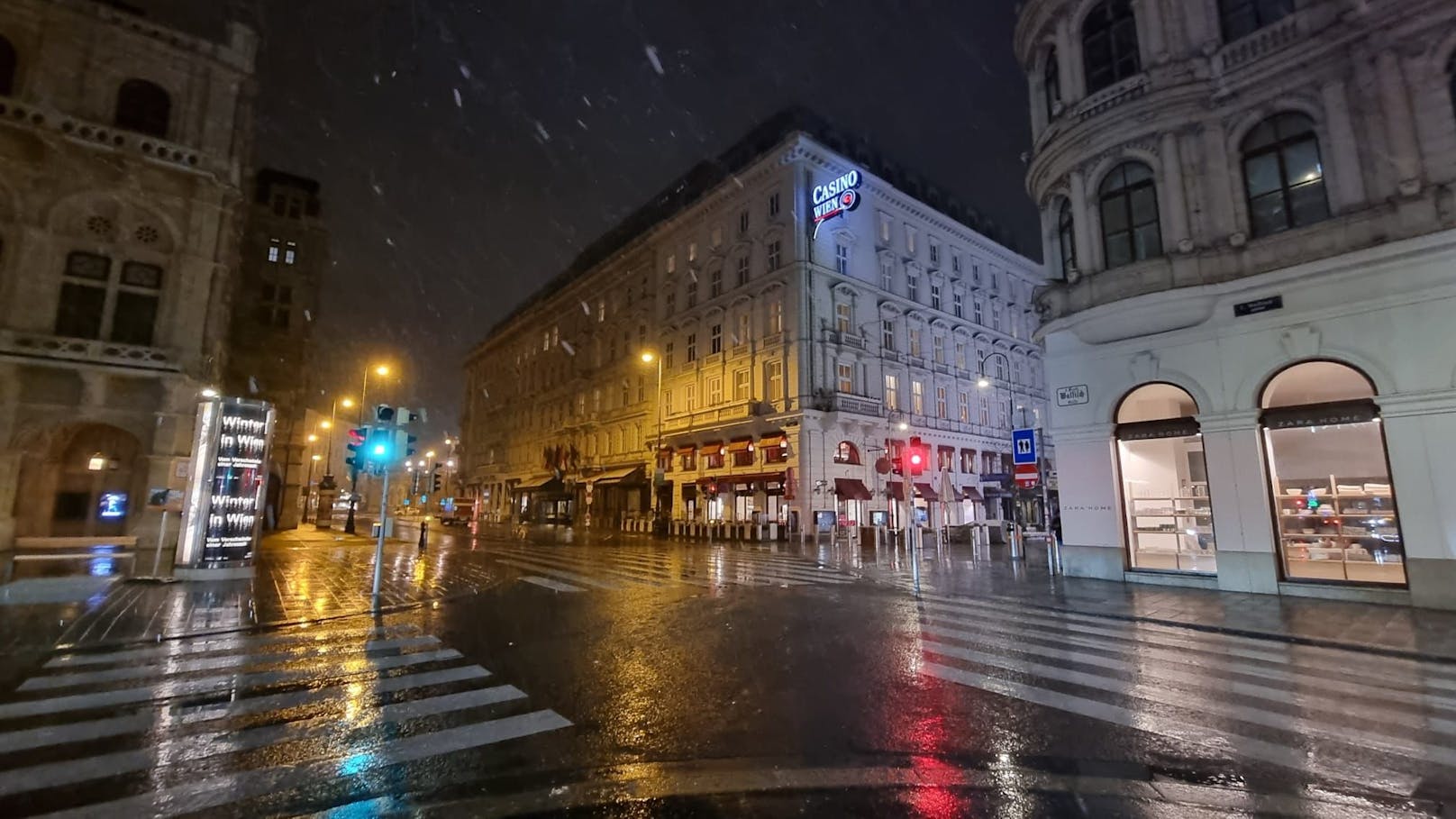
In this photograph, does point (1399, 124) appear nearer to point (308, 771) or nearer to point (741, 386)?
point (308, 771)

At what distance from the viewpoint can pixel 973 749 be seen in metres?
4.92

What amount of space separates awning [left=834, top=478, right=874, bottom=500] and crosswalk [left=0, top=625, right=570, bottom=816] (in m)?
26.5

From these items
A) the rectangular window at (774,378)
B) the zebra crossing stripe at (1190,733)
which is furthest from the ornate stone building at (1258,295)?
the rectangular window at (774,378)

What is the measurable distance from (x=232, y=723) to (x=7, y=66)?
92.0ft

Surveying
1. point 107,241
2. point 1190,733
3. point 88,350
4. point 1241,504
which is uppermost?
point 107,241

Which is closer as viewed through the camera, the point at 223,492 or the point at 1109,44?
the point at 223,492

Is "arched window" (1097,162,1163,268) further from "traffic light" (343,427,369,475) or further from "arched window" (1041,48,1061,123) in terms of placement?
"traffic light" (343,427,369,475)

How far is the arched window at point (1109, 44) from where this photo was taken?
15672 mm

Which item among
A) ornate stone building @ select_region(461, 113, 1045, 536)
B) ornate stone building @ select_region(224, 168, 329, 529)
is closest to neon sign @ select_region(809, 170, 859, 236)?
ornate stone building @ select_region(461, 113, 1045, 536)

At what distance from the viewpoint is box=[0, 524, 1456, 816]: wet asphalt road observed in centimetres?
409

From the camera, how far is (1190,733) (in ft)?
17.4

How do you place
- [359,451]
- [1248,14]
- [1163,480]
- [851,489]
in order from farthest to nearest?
[851,489] → [1163,480] → [359,451] → [1248,14]

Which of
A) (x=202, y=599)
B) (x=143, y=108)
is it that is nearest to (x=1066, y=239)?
(x=202, y=599)

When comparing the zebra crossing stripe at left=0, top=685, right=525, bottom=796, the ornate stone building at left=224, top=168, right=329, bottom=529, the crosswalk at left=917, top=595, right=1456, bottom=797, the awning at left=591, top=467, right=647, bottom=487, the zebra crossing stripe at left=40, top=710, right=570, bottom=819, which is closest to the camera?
the zebra crossing stripe at left=40, top=710, right=570, bottom=819
